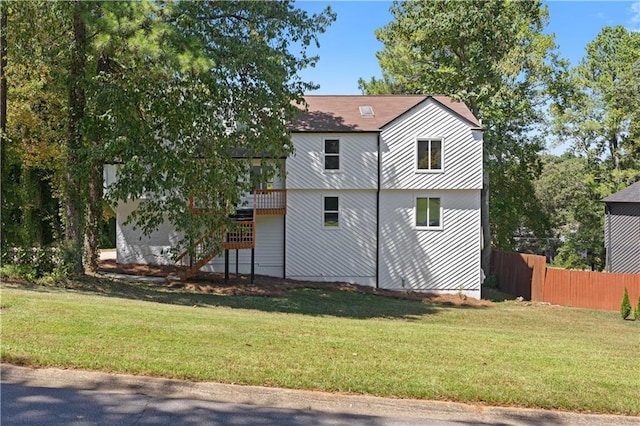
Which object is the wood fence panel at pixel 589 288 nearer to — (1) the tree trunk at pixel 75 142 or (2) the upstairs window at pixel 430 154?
(2) the upstairs window at pixel 430 154

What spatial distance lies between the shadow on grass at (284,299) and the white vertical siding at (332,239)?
1728mm

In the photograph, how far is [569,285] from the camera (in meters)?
22.0

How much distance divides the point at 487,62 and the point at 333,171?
11.1m

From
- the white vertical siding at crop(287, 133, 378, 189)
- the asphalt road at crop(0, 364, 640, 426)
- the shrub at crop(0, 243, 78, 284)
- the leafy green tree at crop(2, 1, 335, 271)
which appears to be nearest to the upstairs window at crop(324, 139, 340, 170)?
the white vertical siding at crop(287, 133, 378, 189)

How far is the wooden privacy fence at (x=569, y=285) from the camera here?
21000mm

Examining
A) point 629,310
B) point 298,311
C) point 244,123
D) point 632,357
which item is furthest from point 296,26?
point 629,310

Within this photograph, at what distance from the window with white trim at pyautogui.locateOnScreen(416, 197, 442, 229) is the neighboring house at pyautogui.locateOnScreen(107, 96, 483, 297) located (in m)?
0.04

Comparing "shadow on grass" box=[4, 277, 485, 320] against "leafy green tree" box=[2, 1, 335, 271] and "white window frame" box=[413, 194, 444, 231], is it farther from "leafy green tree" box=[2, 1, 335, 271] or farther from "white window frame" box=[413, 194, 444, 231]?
"white window frame" box=[413, 194, 444, 231]

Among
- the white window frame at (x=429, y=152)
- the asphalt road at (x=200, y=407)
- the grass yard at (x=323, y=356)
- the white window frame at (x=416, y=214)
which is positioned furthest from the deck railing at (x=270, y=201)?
the asphalt road at (x=200, y=407)

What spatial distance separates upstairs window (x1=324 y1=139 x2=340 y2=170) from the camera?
2244 cm

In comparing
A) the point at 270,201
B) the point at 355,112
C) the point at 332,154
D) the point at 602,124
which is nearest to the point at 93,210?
the point at 270,201

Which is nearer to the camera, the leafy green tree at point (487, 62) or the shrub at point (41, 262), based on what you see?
the shrub at point (41, 262)

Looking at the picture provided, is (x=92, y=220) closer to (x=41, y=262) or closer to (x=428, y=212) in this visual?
(x=41, y=262)

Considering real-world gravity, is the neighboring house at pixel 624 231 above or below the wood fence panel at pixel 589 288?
above
